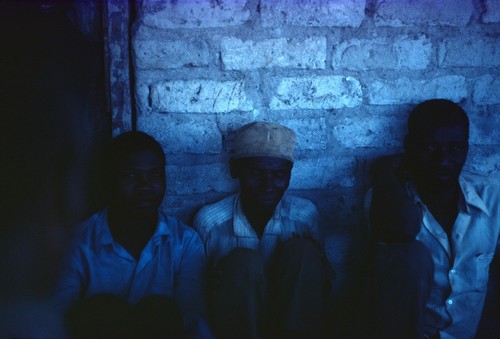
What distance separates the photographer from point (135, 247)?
106 inches

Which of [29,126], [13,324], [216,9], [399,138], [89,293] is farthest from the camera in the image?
[399,138]

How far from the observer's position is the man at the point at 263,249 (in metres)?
2.35

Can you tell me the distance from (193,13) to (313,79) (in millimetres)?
788

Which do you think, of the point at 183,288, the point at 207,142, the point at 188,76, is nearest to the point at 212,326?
the point at 183,288

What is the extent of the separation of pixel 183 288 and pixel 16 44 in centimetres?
141

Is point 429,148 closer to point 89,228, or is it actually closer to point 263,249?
point 263,249

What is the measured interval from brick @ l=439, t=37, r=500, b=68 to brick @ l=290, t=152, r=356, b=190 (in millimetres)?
820

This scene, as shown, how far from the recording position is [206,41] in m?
2.90

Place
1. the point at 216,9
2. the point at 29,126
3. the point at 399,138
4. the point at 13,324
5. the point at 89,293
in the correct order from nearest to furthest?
the point at 13,324, the point at 29,126, the point at 89,293, the point at 216,9, the point at 399,138

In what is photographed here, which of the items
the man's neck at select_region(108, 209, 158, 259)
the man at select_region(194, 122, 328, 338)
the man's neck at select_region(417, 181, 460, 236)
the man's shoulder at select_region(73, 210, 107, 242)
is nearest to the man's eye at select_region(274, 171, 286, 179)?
the man at select_region(194, 122, 328, 338)

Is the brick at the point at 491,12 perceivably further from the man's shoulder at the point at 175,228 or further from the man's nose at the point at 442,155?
the man's shoulder at the point at 175,228

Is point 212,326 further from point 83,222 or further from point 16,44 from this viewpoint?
point 16,44

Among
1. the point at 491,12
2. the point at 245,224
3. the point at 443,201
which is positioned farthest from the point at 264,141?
the point at 491,12

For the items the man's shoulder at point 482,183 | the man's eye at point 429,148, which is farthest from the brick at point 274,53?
the man's shoulder at point 482,183
